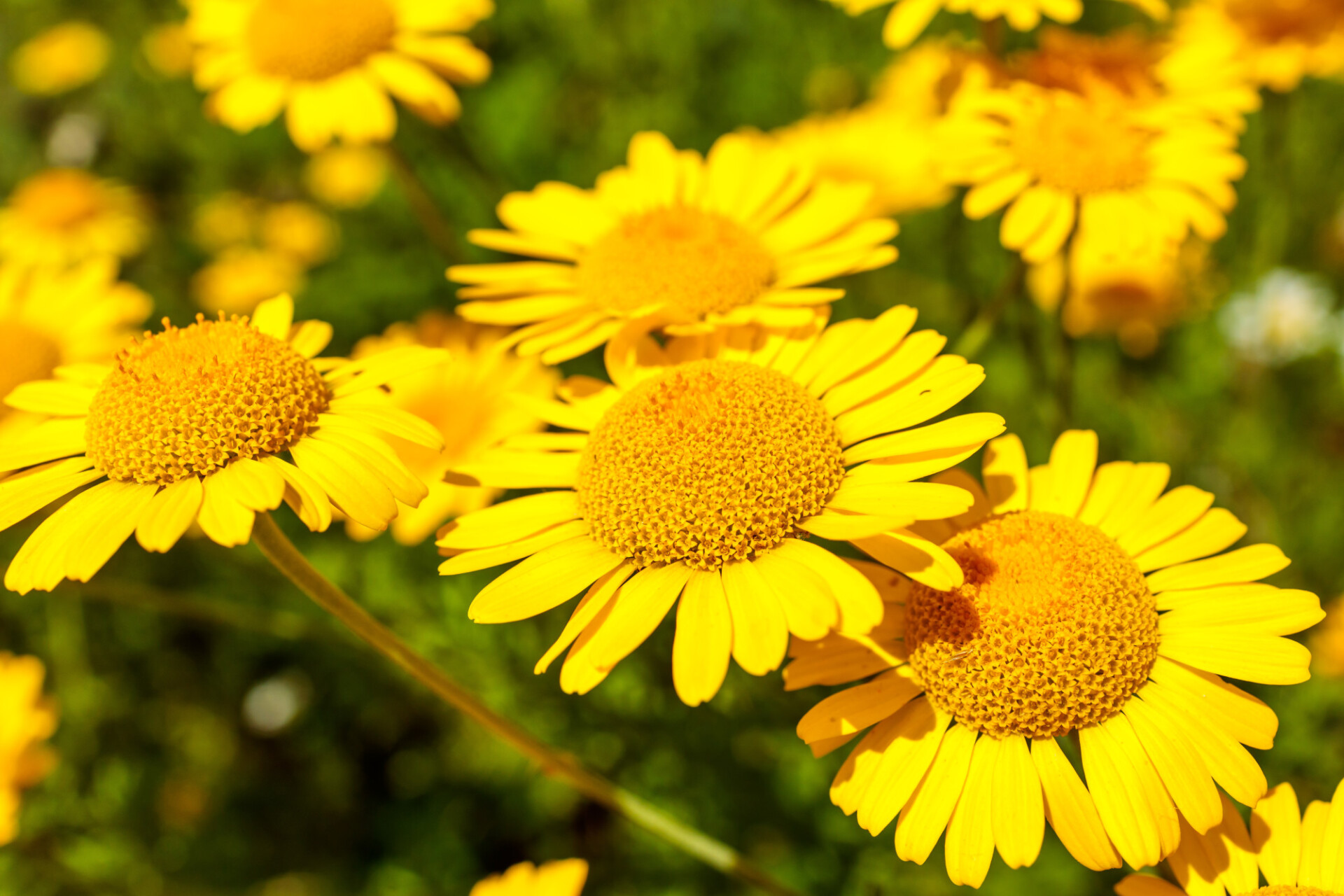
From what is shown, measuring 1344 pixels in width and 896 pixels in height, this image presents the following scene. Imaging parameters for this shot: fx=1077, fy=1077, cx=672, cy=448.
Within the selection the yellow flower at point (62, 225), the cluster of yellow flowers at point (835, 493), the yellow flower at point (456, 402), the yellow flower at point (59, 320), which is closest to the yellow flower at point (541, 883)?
the cluster of yellow flowers at point (835, 493)

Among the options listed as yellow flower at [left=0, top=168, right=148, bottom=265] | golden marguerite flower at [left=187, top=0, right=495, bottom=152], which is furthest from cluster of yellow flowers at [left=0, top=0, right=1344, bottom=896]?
yellow flower at [left=0, top=168, right=148, bottom=265]

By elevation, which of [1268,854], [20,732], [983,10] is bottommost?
[20,732]

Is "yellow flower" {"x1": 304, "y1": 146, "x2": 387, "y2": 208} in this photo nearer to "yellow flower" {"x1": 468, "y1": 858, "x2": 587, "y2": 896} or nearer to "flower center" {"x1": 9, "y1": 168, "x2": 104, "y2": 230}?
"flower center" {"x1": 9, "y1": 168, "x2": 104, "y2": 230}

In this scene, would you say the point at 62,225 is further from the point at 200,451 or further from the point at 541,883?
the point at 541,883

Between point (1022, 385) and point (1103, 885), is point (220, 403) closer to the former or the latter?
point (1103, 885)

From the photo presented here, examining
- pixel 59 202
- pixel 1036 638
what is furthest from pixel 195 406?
pixel 59 202

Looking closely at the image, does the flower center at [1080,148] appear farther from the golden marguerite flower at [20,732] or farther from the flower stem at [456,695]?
the golden marguerite flower at [20,732]

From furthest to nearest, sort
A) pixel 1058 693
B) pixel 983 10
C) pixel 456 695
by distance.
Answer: pixel 983 10 → pixel 456 695 → pixel 1058 693
